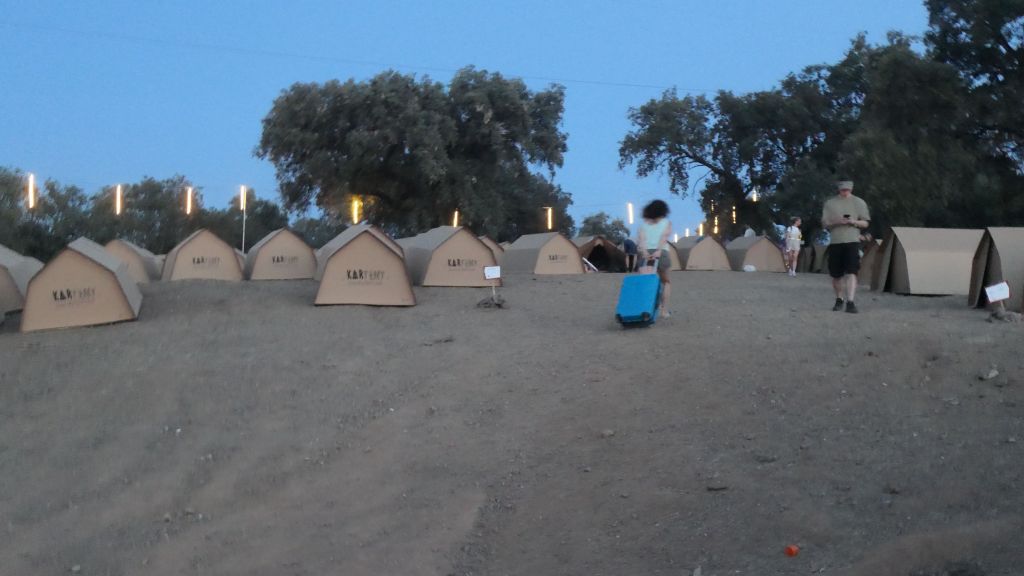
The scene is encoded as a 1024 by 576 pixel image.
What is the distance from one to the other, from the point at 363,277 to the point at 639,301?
6.17 m

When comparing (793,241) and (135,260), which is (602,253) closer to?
(793,241)

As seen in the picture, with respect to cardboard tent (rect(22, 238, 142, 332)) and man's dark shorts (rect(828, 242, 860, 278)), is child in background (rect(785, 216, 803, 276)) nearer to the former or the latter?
man's dark shorts (rect(828, 242, 860, 278))

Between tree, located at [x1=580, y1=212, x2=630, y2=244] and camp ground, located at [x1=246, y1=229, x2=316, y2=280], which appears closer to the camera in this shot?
camp ground, located at [x1=246, y1=229, x2=316, y2=280]

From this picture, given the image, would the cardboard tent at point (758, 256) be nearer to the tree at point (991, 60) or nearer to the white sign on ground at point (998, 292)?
the tree at point (991, 60)

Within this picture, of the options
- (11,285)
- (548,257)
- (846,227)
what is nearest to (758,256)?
(548,257)

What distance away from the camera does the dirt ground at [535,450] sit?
6816 mm

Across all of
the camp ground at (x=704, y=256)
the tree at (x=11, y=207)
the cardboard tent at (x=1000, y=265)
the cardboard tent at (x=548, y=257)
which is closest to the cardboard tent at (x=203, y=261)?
the cardboard tent at (x=548, y=257)

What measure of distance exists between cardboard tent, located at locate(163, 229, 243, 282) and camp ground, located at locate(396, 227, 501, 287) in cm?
541

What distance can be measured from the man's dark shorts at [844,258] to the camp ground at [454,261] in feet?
28.2

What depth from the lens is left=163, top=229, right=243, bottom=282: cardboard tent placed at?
80.2 ft

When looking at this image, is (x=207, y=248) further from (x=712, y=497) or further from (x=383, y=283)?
(x=712, y=497)

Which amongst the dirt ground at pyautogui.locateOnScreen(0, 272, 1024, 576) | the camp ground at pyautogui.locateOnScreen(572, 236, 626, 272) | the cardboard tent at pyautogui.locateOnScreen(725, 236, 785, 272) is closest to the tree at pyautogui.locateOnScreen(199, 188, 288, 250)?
the camp ground at pyautogui.locateOnScreen(572, 236, 626, 272)

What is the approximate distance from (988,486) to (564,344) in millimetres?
6545

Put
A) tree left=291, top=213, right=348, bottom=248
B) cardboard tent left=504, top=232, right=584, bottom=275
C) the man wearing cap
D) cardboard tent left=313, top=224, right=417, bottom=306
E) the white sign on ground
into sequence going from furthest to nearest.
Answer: tree left=291, top=213, right=348, bottom=248, cardboard tent left=504, top=232, right=584, bottom=275, cardboard tent left=313, top=224, right=417, bottom=306, the man wearing cap, the white sign on ground
